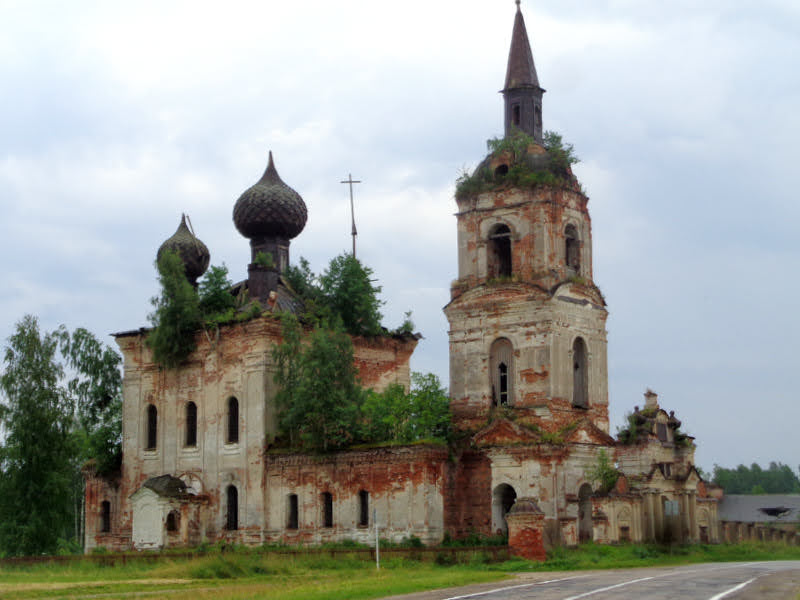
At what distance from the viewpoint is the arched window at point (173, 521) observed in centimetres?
4003

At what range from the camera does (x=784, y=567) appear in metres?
28.6

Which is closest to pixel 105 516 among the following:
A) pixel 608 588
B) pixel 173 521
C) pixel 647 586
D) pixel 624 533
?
pixel 173 521

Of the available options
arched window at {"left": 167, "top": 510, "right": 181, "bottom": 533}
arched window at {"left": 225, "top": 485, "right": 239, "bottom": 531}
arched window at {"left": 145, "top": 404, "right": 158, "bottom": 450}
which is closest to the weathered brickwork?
arched window at {"left": 225, "top": 485, "right": 239, "bottom": 531}

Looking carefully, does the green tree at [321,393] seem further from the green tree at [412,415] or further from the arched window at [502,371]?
the arched window at [502,371]

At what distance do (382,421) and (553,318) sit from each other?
21.7 feet

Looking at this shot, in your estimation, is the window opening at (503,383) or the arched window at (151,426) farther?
the arched window at (151,426)

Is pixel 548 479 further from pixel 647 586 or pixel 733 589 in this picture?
pixel 733 589

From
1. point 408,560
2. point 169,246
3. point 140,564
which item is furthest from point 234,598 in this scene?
point 169,246

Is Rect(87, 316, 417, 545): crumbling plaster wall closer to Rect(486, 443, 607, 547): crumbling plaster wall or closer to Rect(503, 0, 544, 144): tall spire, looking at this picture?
Rect(486, 443, 607, 547): crumbling plaster wall

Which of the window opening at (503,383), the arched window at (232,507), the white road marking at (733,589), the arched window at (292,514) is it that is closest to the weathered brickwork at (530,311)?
the window opening at (503,383)

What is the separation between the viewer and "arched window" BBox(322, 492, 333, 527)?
3756 centimetres

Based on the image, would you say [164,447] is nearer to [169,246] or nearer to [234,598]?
[169,246]

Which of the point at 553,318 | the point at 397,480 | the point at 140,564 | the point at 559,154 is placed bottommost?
the point at 140,564

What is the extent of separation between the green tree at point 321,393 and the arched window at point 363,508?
186 centimetres
